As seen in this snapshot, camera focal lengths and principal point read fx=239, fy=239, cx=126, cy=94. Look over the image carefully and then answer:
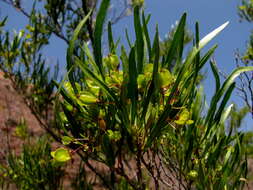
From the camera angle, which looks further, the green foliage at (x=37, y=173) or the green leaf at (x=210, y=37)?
the green foliage at (x=37, y=173)

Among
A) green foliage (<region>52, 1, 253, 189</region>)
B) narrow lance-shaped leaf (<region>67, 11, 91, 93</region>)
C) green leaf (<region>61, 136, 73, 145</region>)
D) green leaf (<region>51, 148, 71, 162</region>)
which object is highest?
narrow lance-shaped leaf (<region>67, 11, 91, 93</region>)

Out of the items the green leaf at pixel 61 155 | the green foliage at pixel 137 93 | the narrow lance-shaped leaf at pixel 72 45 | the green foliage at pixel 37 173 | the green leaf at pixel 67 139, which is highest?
the narrow lance-shaped leaf at pixel 72 45

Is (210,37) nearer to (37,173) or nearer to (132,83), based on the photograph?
(132,83)

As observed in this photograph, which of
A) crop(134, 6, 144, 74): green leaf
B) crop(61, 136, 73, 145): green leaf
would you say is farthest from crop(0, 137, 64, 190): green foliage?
crop(134, 6, 144, 74): green leaf

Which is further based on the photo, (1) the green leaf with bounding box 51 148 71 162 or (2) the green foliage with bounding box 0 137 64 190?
(2) the green foliage with bounding box 0 137 64 190

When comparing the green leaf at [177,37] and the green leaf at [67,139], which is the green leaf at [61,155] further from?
the green leaf at [177,37]

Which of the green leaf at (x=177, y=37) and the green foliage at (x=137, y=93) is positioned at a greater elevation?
the green leaf at (x=177, y=37)

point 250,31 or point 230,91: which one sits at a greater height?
point 250,31

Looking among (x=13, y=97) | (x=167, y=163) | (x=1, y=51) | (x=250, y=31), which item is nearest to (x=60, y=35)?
(x=1, y=51)

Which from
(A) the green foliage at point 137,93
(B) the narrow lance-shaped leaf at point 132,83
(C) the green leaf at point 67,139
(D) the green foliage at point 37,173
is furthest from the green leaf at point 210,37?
(D) the green foliage at point 37,173

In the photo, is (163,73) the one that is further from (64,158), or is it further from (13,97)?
(13,97)

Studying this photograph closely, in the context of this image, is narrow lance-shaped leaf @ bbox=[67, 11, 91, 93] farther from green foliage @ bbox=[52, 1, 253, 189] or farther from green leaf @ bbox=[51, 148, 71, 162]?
green leaf @ bbox=[51, 148, 71, 162]
